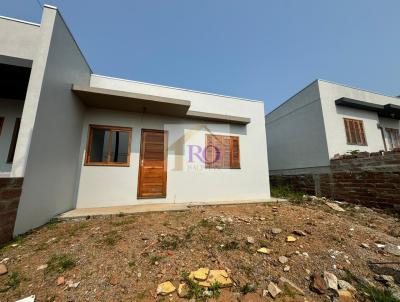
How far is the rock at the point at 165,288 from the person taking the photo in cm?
202

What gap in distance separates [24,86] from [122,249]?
5156 millimetres

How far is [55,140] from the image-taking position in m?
4.01

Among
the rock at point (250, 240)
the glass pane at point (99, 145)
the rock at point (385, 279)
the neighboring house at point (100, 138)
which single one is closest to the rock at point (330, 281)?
the rock at point (385, 279)

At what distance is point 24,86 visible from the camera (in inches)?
190

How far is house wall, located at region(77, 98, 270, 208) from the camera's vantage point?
206 inches

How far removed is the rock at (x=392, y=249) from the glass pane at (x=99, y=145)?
6.53 meters

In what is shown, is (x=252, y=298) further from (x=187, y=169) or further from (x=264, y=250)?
(x=187, y=169)

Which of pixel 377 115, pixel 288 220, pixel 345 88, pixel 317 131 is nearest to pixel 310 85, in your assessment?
pixel 345 88

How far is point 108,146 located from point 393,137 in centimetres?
1385

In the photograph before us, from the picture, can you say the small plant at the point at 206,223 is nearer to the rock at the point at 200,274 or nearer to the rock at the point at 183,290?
the rock at the point at 200,274

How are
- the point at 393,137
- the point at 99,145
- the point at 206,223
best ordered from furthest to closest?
the point at 393,137 → the point at 99,145 → the point at 206,223

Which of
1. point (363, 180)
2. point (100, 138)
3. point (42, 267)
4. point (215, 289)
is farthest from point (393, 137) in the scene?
point (42, 267)

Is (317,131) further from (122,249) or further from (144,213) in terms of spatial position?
(122,249)

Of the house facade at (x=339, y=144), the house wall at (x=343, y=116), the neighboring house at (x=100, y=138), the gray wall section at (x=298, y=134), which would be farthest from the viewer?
the gray wall section at (x=298, y=134)
